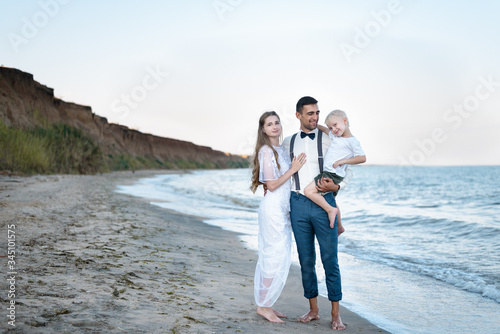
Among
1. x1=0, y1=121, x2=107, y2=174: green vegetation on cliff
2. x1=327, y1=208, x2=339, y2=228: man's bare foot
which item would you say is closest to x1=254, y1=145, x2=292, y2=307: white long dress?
Answer: x1=327, y1=208, x2=339, y2=228: man's bare foot

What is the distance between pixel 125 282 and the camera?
13.6 ft

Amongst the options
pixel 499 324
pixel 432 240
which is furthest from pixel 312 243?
pixel 432 240

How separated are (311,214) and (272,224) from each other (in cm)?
38

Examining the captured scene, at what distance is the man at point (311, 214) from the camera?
3.76 meters

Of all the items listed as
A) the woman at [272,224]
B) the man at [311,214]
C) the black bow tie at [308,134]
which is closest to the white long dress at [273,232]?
the woman at [272,224]

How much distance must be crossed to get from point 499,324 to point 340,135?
2590mm

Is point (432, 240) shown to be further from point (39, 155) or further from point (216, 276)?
point (39, 155)

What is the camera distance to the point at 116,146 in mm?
60344

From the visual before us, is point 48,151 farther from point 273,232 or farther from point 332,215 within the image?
point 332,215

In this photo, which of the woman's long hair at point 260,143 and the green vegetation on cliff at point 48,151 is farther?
the green vegetation on cliff at point 48,151

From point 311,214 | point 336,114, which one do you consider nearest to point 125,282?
point 311,214

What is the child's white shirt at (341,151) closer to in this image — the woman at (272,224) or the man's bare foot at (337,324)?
the woman at (272,224)

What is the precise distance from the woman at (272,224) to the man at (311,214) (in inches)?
4.4

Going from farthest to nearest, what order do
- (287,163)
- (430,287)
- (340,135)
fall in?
1. (430,287)
2. (287,163)
3. (340,135)
